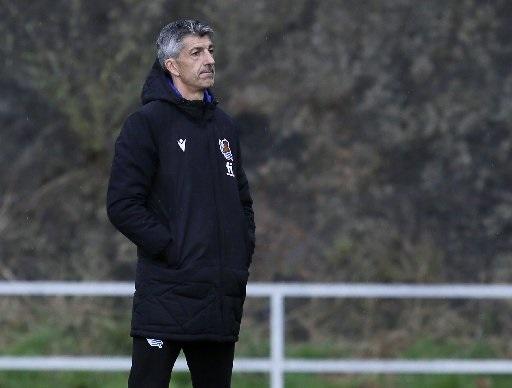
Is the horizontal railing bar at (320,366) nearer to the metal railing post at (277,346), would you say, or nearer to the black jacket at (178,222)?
the metal railing post at (277,346)

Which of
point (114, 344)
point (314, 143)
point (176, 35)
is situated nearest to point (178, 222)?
point (176, 35)

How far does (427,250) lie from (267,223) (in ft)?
3.79

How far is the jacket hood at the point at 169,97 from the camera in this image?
4.67 m

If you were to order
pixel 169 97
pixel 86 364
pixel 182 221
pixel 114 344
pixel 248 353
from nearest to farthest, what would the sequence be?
1. pixel 182 221
2. pixel 169 97
3. pixel 86 364
4. pixel 248 353
5. pixel 114 344

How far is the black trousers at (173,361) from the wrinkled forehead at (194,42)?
0.98 meters

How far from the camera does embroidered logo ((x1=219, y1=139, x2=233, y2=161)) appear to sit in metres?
4.71

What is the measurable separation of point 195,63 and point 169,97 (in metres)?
0.14

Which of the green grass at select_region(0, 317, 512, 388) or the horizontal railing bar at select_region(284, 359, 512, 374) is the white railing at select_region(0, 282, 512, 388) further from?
the green grass at select_region(0, 317, 512, 388)

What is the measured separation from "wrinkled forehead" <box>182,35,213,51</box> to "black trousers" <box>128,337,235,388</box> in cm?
98

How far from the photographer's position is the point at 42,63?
10352mm

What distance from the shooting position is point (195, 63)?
468 centimetres

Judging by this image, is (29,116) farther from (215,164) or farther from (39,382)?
(215,164)

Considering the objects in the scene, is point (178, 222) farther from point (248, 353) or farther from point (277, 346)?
point (248, 353)

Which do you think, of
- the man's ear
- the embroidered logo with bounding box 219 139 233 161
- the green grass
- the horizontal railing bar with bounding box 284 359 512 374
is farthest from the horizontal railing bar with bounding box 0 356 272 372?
the man's ear
